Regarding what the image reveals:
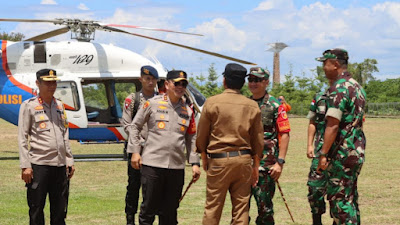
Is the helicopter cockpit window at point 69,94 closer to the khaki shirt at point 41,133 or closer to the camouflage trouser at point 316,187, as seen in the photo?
the khaki shirt at point 41,133

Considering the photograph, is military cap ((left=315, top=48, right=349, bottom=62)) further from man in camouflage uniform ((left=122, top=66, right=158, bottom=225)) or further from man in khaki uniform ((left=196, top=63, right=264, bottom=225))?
man in camouflage uniform ((left=122, top=66, right=158, bottom=225))

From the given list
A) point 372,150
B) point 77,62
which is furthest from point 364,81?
point 77,62

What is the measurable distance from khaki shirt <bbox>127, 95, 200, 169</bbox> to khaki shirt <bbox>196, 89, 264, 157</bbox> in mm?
578

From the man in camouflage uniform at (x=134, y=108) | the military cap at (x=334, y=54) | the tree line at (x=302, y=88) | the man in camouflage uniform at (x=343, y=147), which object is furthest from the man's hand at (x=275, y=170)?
the tree line at (x=302, y=88)

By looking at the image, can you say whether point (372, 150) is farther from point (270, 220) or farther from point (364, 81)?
point (364, 81)

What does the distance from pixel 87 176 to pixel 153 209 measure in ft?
23.1

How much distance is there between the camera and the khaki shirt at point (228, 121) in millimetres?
6426

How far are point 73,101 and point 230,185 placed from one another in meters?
11.1

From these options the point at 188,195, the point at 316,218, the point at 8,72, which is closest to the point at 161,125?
the point at 316,218

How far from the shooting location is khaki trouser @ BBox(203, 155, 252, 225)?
6.41 meters

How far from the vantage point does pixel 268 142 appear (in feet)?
24.6

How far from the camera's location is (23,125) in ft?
23.2

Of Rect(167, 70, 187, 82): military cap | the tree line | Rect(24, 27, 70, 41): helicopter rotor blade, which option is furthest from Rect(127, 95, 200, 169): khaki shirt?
the tree line

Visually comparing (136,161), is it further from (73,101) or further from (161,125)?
(73,101)
